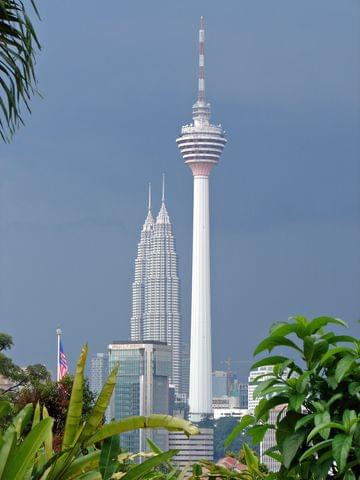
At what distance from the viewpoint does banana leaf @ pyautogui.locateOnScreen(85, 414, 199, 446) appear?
3.85 meters

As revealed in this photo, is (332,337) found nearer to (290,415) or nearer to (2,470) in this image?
(290,415)

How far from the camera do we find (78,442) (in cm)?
397

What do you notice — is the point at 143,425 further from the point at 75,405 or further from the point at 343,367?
the point at 343,367

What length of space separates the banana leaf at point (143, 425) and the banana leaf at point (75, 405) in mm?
92

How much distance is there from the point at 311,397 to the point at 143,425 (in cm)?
46

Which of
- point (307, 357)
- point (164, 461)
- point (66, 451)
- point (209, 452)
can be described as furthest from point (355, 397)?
point (209, 452)

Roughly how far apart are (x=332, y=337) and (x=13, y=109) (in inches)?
60.3

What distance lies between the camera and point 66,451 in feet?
13.1

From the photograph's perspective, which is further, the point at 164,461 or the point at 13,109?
the point at 13,109

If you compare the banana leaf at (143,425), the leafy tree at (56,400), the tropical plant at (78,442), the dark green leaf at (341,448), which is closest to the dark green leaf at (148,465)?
the tropical plant at (78,442)

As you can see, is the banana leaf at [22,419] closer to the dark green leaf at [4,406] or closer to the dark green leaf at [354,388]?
the dark green leaf at [4,406]

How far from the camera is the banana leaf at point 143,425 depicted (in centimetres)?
385

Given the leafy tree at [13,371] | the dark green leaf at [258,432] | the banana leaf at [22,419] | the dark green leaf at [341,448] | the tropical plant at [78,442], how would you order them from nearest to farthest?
the dark green leaf at [341,448], the tropical plant at [78,442], the dark green leaf at [258,432], the banana leaf at [22,419], the leafy tree at [13,371]

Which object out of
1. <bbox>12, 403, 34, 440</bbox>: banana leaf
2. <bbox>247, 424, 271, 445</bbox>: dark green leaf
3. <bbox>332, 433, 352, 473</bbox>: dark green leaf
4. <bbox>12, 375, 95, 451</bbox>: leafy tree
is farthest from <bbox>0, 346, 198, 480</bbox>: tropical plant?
<bbox>12, 375, 95, 451</bbox>: leafy tree
